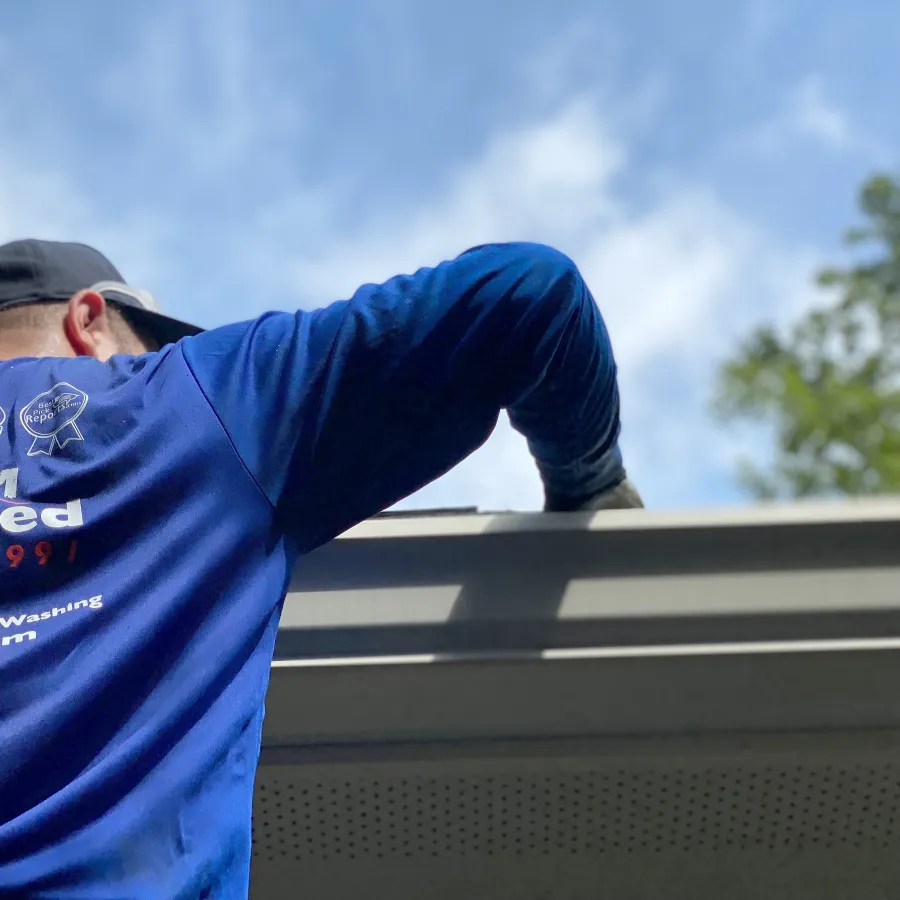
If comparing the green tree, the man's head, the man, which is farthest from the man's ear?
the green tree

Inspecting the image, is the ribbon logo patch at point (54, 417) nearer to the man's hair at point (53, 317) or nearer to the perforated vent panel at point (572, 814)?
the man's hair at point (53, 317)

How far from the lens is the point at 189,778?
103 cm

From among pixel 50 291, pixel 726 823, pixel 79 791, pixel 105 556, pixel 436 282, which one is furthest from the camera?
pixel 50 291

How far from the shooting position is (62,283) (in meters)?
1.72

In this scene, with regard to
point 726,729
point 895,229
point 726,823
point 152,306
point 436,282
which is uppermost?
point 895,229

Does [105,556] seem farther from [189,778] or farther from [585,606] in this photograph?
[585,606]

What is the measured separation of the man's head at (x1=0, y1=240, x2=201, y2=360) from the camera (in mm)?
1652

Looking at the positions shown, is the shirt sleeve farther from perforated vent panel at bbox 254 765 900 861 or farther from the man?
perforated vent panel at bbox 254 765 900 861

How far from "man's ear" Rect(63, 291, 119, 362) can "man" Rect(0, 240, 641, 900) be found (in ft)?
1.06

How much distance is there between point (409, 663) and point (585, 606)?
26 centimetres

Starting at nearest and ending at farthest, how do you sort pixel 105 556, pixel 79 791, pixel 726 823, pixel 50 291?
pixel 79 791 → pixel 105 556 → pixel 726 823 → pixel 50 291

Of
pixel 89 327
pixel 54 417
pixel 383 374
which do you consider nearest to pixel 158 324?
pixel 89 327

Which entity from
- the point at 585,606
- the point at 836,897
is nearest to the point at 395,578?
the point at 585,606

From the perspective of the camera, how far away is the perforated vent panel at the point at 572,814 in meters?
1.54
